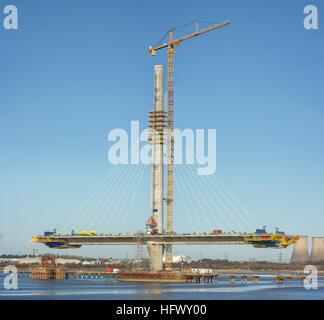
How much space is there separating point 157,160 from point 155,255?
25.4 meters

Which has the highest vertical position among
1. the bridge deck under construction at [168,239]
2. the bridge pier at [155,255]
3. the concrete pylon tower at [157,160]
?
the concrete pylon tower at [157,160]

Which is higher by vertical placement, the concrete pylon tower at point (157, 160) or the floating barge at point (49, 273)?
the concrete pylon tower at point (157, 160)

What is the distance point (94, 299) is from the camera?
330 feet

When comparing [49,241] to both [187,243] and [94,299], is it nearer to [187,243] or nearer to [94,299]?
[187,243]

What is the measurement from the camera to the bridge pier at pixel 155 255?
6614 inches

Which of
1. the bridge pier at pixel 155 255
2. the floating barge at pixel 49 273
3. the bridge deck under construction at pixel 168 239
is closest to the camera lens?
the bridge deck under construction at pixel 168 239

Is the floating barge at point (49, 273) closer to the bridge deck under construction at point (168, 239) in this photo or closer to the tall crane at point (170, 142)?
the bridge deck under construction at point (168, 239)

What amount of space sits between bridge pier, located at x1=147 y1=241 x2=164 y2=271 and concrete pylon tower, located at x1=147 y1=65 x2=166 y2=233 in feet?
13.0

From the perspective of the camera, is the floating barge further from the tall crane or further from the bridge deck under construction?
the tall crane

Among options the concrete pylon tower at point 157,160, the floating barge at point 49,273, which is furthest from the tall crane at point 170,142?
the floating barge at point 49,273

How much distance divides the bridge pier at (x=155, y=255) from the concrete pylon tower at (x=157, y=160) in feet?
13.0

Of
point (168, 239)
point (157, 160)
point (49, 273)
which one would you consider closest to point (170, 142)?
point (157, 160)

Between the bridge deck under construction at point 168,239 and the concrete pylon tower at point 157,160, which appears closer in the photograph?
the bridge deck under construction at point 168,239
